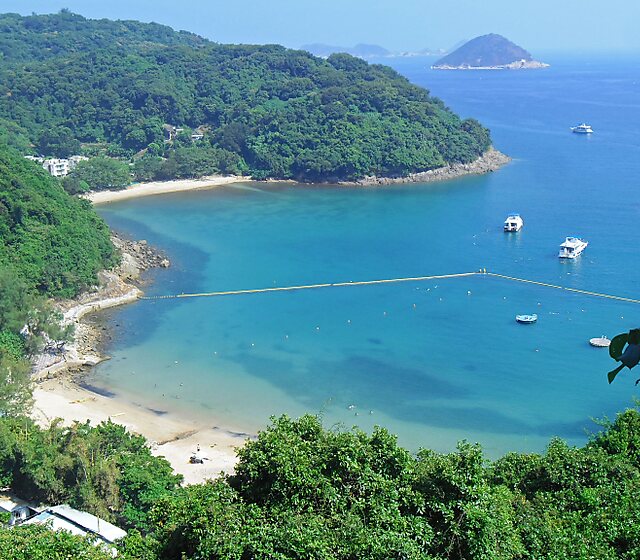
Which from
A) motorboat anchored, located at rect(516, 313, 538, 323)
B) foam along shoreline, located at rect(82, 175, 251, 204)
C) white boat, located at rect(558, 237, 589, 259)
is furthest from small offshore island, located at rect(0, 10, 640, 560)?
white boat, located at rect(558, 237, 589, 259)

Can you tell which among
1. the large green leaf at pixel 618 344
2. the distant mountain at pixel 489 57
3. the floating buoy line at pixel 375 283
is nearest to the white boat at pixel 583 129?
the floating buoy line at pixel 375 283

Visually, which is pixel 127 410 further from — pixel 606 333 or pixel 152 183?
pixel 152 183

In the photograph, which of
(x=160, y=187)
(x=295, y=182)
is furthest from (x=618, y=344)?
(x=295, y=182)

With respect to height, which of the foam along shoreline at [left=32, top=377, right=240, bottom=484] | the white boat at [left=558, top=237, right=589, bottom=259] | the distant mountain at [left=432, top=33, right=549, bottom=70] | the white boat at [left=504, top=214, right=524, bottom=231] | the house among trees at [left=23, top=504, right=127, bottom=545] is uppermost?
the distant mountain at [left=432, top=33, right=549, bottom=70]

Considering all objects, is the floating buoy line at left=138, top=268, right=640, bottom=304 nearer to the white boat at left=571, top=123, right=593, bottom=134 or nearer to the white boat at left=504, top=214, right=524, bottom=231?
the white boat at left=504, top=214, right=524, bottom=231

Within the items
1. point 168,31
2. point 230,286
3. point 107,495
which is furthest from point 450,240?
point 168,31

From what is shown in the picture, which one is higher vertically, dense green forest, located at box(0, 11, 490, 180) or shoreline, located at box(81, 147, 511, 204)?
dense green forest, located at box(0, 11, 490, 180)

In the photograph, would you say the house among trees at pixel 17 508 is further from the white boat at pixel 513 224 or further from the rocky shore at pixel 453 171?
the rocky shore at pixel 453 171
